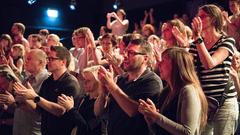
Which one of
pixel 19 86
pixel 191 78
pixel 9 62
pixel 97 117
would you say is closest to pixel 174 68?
pixel 191 78

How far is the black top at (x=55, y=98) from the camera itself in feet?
13.5

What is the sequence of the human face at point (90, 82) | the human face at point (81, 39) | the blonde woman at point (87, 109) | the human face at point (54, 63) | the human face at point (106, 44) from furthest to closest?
the human face at point (81, 39), the human face at point (106, 44), the human face at point (54, 63), the human face at point (90, 82), the blonde woman at point (87, 109)

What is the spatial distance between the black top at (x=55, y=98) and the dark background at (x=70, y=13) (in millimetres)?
5861

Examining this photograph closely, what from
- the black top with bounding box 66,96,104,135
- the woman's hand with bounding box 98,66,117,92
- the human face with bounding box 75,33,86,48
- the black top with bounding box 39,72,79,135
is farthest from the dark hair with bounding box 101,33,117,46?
the woman's hand with bounding box 98,66,117,92

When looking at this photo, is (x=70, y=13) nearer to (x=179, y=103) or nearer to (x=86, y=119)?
(x=86, y=119)

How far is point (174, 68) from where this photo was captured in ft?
10.3

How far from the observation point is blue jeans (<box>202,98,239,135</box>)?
3.59 meters

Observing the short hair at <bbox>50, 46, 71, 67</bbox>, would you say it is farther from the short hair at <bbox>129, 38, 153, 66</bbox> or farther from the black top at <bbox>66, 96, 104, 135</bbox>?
the short hair at <bbox>129, 38, 153, 66</bbox>

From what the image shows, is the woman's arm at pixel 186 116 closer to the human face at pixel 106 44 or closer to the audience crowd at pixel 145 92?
the audience crowd at pixel 145 92

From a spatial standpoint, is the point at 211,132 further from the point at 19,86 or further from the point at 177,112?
the point at 19,86

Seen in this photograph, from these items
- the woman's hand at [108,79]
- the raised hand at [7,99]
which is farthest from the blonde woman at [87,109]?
the raised hand at [7,99]

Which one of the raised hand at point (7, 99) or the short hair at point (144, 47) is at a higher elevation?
the short hair at point (144, 47)

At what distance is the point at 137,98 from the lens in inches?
136

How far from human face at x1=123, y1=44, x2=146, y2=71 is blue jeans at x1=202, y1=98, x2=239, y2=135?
674mm
